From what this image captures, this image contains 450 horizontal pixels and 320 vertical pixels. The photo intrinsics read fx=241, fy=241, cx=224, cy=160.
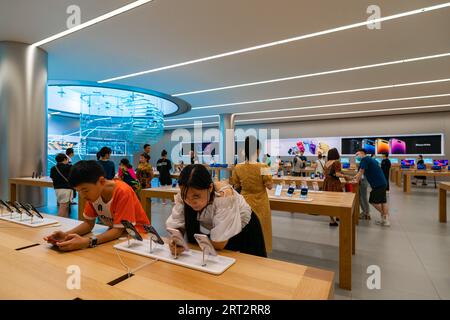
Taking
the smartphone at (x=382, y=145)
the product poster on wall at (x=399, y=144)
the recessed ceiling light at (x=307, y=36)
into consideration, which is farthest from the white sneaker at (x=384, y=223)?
the smartphone at (x=382, y=145)

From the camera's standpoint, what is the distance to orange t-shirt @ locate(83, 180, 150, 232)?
1.49m

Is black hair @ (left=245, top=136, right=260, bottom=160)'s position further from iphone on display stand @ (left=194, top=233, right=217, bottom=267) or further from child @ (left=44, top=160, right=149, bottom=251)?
iphone on display stand @ (left=194, top=233, right=217, bottom=267)

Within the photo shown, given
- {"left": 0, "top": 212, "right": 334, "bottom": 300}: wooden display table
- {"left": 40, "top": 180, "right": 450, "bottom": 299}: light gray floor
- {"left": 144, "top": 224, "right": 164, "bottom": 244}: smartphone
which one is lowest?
{"left": 40, "top": 180, "right": 450, "bottom": 299}: light gray floor

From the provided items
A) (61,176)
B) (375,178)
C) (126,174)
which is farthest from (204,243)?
(375,178)

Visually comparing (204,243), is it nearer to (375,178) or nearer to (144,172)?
(375,178)

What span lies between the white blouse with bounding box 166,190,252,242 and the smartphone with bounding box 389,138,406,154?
496 inches

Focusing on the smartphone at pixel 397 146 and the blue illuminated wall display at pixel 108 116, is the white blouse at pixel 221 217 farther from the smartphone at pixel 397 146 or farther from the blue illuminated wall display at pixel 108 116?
the smartphone at pixel 397 146

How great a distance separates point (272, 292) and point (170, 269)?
Result: 0.45 metres

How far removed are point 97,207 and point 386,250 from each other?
3459 millimetres

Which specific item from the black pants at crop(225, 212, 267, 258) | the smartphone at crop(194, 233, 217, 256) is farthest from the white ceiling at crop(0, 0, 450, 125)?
the smartphone at crop(194, 233, 217, 256)

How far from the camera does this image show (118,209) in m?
1.49

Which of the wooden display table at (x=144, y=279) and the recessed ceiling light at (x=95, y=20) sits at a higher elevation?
the recessed ceiling light at (x=95, y=20)

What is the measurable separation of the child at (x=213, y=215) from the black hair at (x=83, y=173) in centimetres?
49

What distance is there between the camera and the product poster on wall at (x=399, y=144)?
10.7 m
